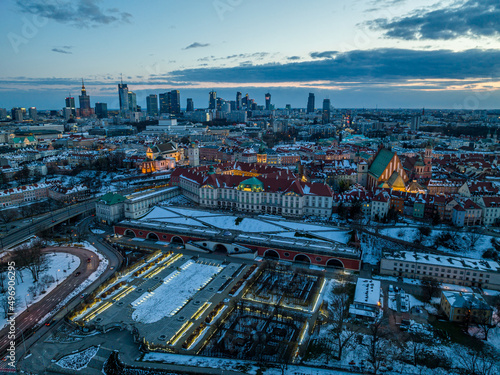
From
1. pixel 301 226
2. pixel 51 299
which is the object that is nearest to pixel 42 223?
pixel 51 299

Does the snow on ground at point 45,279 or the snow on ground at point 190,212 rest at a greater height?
the snow on ground at point 190,212

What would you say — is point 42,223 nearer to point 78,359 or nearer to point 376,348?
point 78,359

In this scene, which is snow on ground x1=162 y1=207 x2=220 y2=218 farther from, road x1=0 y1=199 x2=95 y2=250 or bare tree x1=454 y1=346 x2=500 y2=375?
bare tree x1=454 y1=346 x2=500 y2=375

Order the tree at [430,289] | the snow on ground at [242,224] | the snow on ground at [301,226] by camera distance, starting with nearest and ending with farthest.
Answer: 1. the tree at [430,289]
2. the snow on ground at [301,226]
3. the snow on ground at [242,224]

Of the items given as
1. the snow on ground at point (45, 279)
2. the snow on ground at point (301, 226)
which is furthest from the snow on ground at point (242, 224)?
the snow on ground at point (45, 279)

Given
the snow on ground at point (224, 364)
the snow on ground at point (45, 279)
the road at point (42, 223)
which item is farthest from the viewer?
the road at point (42, 223)

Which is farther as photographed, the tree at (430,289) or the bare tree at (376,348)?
the tree at (430,289)

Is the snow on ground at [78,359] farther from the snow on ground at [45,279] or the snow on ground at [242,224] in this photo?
the snow on ground at [242,224]
